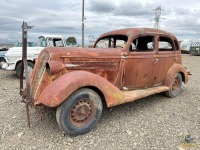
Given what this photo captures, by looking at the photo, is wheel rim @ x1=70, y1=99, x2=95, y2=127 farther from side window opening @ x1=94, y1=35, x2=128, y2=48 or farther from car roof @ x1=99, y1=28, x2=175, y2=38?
car roof @ x1=99, y1=28, x2=175, y2=38

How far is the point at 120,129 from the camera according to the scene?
4.30 metres

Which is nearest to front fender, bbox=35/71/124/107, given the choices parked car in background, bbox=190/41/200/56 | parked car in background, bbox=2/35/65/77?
parked car in background, bbox=2/35/65/77

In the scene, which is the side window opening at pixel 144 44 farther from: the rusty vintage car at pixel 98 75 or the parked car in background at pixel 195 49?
the parked car in background at pixel 195 49

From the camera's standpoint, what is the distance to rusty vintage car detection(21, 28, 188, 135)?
12.6 feet

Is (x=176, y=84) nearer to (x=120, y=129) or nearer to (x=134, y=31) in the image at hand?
(x=134, y=31)

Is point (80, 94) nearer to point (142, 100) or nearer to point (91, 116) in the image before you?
point (91, 116)

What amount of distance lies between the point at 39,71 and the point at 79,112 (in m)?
1.07

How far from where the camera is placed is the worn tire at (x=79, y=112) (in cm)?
381

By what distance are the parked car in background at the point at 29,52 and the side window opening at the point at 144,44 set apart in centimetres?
492

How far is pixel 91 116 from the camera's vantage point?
415cm

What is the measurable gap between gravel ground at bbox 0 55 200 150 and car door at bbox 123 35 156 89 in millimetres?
584

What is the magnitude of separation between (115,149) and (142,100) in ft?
8.41

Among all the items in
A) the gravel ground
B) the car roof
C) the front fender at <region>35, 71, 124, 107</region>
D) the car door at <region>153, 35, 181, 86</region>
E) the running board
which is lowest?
the gravel ground

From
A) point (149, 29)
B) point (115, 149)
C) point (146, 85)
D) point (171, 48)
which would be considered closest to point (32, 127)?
point (115, 149)
